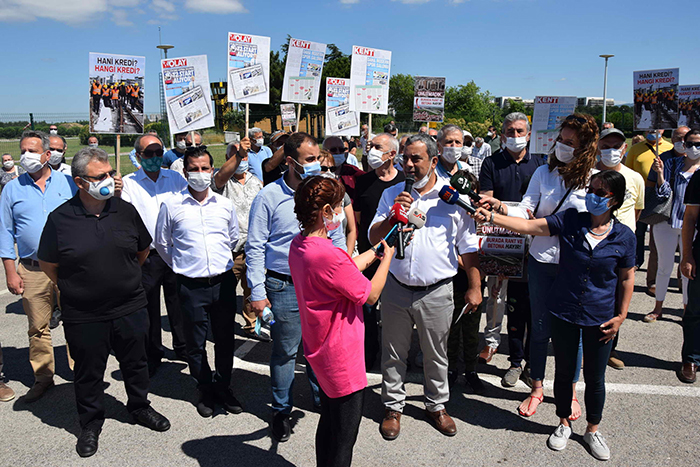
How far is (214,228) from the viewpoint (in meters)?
4.17

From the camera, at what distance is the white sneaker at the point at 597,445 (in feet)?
11.4

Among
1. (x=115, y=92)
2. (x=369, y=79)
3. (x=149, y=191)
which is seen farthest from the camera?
(x=369, y=79)

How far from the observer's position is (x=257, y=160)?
26.4 ft

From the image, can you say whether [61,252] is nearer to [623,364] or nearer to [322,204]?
[322,204]

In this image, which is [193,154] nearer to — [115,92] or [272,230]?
[272,230]

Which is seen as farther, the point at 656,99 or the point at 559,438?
the point at 656,99

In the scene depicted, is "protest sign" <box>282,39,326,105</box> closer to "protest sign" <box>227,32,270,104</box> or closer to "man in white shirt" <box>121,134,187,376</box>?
"protest sign" <box>227,32,270,104</box>

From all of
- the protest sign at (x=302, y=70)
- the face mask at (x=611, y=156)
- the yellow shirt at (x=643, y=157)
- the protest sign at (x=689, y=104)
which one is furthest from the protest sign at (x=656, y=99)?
the protest sign at (x=302, y=70)

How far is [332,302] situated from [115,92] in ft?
14.4

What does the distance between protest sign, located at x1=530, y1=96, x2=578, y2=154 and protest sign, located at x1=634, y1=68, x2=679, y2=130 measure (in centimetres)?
229

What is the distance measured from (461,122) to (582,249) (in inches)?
1236

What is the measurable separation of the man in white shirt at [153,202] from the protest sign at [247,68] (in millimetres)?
1698

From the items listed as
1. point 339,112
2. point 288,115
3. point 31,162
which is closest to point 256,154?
point 339,112

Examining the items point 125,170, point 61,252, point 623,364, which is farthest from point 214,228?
point 125,170
